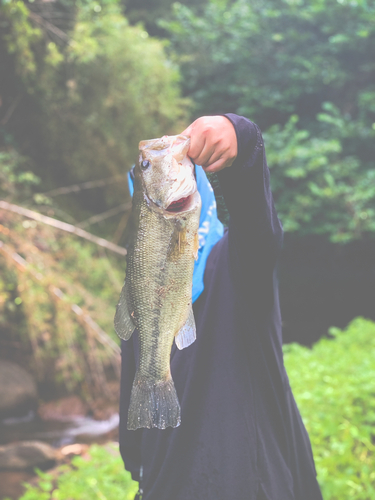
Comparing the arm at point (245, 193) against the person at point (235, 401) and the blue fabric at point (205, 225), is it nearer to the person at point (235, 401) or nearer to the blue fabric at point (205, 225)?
the person at point (235, 401)

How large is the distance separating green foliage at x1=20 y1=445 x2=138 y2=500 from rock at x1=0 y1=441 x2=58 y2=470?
756mm

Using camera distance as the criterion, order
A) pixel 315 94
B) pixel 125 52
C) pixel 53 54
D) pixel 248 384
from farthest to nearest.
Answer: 1. pixel 315 94
2. pixel 125 52
3. pixel 53 54
4. pixel 248 384

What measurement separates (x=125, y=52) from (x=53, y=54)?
1838mm

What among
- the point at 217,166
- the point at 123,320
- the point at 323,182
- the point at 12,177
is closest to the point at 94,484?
the point at 123,320

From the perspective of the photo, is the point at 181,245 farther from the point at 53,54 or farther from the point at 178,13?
the point at 178,13

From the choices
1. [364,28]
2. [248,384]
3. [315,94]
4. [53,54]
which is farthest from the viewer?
[315,94]

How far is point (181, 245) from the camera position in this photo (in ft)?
3.66

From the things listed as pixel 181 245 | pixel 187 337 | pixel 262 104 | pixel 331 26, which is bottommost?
pixel 187 337

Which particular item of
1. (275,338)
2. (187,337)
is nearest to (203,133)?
(187,337)

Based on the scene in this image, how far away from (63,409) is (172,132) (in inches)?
239

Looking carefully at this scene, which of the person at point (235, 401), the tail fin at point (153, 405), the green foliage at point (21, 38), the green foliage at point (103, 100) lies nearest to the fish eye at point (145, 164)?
the person at point (235, 401)

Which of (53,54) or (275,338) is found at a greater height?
(53,54)

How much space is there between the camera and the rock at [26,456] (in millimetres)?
4730

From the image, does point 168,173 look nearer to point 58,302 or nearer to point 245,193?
point 245,193
